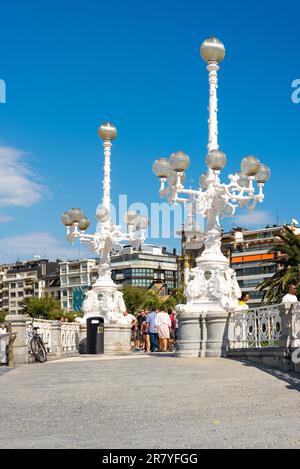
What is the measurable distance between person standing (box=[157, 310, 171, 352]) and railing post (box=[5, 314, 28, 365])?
5.45 m

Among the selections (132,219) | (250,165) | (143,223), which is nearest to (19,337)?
(250,165)

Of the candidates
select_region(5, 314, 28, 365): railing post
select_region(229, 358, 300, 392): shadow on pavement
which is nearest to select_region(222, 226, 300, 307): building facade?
select_region(5, 314, 28, 365): railing post

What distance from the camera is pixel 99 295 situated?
91.5 feet

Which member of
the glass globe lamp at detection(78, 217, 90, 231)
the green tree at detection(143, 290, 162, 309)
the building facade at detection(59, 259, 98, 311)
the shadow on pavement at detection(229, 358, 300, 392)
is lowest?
the shadow on pavement at detection(229, 358, 300, 392)

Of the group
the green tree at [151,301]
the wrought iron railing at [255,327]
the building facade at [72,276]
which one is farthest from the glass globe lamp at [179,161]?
the building facade at [72,276]

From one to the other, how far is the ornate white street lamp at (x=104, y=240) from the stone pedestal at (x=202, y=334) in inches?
339

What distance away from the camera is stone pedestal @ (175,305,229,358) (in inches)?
710

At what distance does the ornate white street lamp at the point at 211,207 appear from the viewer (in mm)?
18672

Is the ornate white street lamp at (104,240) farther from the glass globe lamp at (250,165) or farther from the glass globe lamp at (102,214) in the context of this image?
the glass globe lamp at (250,165)

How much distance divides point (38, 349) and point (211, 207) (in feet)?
19.4

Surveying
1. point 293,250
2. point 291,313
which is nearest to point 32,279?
point 293,250

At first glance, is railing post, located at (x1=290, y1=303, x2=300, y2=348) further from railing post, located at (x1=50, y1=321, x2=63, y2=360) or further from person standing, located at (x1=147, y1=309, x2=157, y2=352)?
railing post, located at (x1=50, y1=321, x2=63, y2=360)

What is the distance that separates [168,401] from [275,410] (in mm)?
1606

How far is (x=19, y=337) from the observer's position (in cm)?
1962
